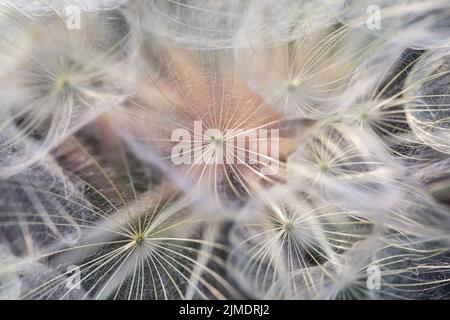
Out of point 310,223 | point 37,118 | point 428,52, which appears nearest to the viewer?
point 37,118

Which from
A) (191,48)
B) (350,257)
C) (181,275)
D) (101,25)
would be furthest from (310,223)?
(101,25)

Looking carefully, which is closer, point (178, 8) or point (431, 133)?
point (178, 8)

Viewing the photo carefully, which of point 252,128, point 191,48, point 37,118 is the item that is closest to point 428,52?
point 252,128

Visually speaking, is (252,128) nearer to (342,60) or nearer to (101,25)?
(342,60)

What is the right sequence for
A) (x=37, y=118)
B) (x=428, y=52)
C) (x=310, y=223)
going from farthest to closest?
1. (x=428, y=52)
2. (x=310, y=223)
3. (x=37, y=118)

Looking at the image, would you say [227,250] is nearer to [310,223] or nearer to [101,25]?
[310,223]

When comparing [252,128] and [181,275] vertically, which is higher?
[252,128]
